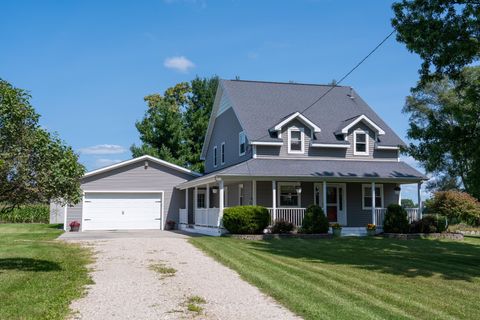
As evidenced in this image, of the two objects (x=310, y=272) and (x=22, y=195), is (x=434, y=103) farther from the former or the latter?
(x=22, y=195)

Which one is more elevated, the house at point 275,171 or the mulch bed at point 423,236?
the house at point 275,171

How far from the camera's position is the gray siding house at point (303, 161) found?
2333 centimetres

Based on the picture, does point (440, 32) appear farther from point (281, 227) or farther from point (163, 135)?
point (163, 135)

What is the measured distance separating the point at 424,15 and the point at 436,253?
24.6 feet

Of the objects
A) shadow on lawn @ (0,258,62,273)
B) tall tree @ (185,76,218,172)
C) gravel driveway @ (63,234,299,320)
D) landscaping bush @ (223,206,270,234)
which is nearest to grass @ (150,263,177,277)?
gravel driveway @ (63,234,299,320)

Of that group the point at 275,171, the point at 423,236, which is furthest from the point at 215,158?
the point at 423,236

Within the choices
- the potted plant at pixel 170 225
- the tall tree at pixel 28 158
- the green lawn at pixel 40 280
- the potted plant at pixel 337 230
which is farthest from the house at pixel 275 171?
the tall tree at pixel 28 158

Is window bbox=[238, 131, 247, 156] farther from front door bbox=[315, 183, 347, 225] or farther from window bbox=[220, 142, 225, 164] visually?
front door bbox=[315, 183, 347, 225]

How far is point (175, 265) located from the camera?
40.5ft

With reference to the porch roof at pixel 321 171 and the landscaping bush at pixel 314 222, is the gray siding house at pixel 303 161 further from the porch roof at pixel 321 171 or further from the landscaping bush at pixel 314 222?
the landscaping bush at pixel 314 222

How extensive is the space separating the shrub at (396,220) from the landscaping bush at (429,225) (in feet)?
1.48

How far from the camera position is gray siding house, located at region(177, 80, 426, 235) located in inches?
918

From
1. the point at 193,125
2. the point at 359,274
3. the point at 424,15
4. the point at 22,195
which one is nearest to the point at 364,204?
the point at 424,15

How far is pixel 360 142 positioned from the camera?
86.5 feet
